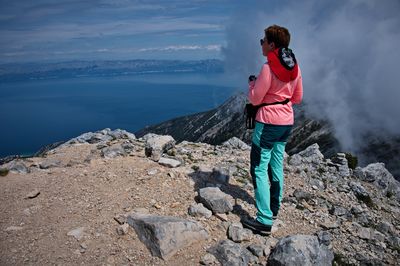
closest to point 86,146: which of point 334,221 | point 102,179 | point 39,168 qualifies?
point 39,168

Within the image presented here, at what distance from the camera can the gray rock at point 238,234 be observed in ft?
23.0

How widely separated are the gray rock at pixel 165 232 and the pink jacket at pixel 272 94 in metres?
2.58

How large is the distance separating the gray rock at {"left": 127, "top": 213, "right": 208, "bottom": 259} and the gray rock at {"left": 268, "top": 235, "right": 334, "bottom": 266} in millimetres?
1463

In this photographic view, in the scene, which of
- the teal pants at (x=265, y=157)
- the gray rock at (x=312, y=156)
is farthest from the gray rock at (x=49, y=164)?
the gray rock at (x=312, y=156)

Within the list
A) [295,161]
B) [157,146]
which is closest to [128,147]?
[157,146]

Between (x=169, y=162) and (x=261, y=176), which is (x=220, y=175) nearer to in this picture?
(x=169, y=162)

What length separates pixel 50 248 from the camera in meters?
6.55

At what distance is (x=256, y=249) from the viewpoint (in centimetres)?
671

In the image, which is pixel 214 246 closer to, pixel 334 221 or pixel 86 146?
pixel 334 221

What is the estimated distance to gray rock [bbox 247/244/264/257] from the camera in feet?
21.9

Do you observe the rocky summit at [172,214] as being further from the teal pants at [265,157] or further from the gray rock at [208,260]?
the teal pants at [265,157]

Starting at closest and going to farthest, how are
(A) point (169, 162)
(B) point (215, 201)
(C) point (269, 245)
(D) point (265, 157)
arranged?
(C) point (269, 245)
(D) point (265, 157)
(B) point (215, 201)
(A) point (169, 162)

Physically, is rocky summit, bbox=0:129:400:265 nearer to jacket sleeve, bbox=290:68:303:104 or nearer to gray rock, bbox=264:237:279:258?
gray rock, bbox=264:237:279:258

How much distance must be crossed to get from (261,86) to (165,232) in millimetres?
3316
